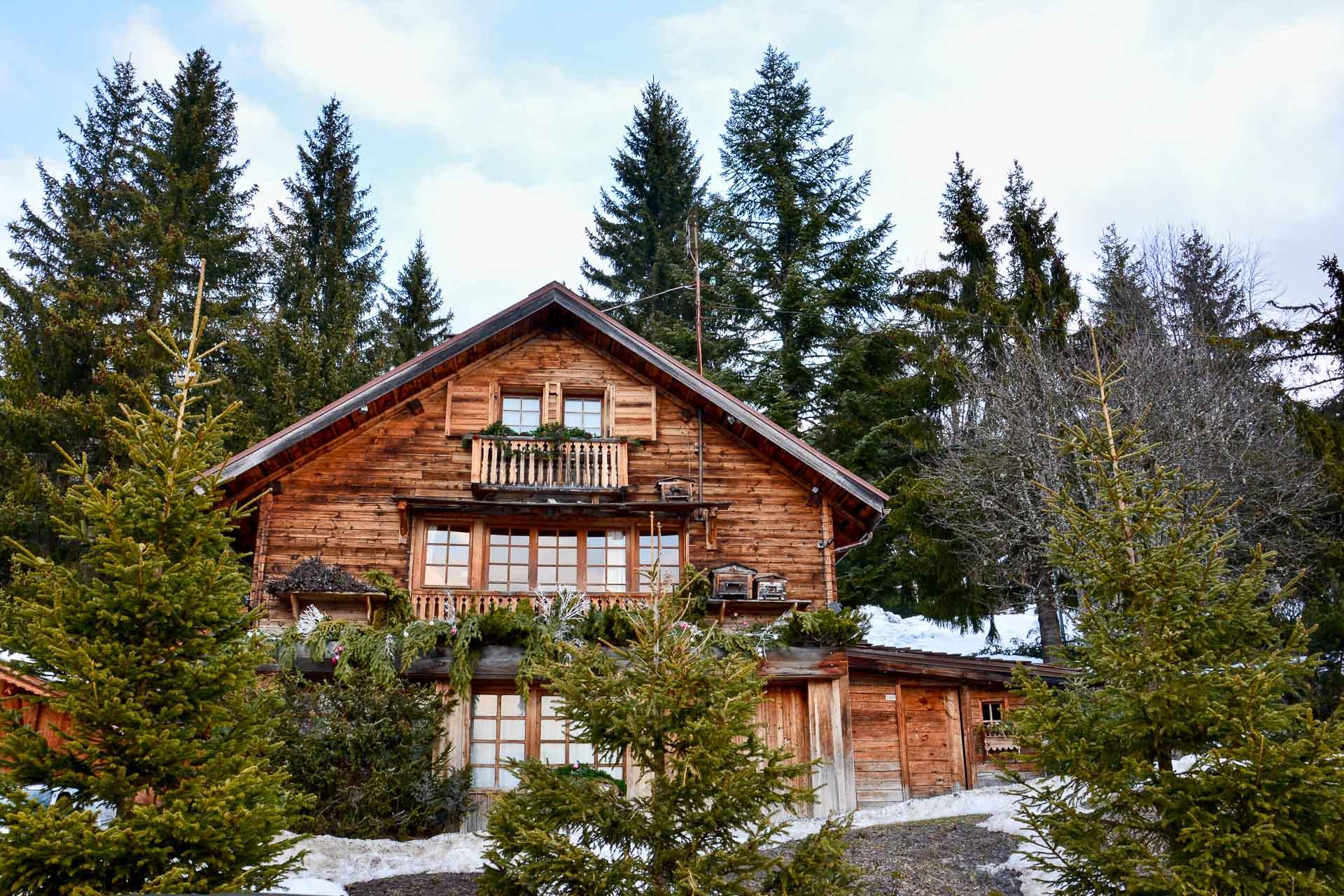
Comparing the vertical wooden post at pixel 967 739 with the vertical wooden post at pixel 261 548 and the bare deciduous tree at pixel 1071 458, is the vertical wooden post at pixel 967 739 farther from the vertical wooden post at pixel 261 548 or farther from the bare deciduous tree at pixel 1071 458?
the vertical wooden post at pixel 261 548

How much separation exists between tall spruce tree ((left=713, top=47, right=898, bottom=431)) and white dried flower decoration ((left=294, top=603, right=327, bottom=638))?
14629 mm

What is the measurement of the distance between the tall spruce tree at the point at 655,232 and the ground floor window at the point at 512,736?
53.5ft

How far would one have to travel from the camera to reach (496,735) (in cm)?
1444

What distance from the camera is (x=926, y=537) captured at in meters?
22.1

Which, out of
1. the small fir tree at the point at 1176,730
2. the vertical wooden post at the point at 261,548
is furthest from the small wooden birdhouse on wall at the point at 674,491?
the small fir tree at the point at 1176,730

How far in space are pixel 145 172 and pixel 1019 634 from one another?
27769 millimetres

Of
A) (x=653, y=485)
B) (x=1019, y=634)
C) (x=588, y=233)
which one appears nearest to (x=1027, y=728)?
(x=653, y=485)

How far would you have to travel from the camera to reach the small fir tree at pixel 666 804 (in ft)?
22.1

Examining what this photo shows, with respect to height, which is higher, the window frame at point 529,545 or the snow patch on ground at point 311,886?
the window frame at point 529,545

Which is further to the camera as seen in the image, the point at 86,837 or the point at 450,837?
the point at 450,837

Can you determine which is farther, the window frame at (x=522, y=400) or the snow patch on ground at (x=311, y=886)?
the window frame at (x=522, y=400)

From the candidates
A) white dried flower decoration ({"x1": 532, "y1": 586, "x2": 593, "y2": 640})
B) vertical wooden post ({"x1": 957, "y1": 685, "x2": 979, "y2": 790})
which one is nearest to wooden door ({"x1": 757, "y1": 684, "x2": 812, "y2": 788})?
vertical wooden post ({"x1": 957, "y1": 685, "x2": 979, "y2": 790})

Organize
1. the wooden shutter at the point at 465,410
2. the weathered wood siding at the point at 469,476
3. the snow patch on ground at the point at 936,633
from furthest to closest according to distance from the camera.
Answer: the snow patch on ground at the point at 936,633
the wooden shutter at the point at 465,410
the weathered wood siding at the point at 469,476

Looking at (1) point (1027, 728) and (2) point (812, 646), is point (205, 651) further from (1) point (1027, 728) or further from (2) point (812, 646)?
(2) point (812, 646)
